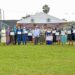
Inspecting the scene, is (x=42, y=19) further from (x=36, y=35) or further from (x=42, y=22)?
(x=36, y=35)

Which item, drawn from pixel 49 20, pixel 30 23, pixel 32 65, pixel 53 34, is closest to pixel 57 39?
pixel 53 34

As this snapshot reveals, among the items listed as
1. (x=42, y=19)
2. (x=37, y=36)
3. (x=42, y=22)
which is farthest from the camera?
(x=42, y=19)

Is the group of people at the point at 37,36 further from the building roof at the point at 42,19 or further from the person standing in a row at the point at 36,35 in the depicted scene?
the building roof at the point at 42,19

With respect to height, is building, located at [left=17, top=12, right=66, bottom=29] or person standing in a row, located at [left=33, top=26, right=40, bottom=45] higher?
building, located at [left=17, top=12, right=66, bottom=29]

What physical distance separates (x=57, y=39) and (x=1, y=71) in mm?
19865

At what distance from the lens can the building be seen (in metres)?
60.0

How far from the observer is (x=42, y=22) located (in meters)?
63.6

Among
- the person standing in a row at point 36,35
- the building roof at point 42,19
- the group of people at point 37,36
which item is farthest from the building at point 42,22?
the person standing in a row at point 36,35

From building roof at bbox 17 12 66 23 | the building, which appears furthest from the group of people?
building roof at bbox 17 12 66 23

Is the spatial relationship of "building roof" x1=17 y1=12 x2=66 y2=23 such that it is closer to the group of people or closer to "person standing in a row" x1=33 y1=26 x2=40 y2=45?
the group of people

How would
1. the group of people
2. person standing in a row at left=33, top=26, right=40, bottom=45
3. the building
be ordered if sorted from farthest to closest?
the building, person standing in a row at left=33, top=26, right=40, bottom=45, the group of people

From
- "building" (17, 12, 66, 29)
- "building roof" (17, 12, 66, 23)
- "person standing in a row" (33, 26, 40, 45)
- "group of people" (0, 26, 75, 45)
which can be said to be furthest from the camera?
"building roof" (17, 12, 66, 23)

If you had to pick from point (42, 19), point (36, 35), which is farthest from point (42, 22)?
point (36, 35)

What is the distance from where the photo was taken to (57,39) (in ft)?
115
